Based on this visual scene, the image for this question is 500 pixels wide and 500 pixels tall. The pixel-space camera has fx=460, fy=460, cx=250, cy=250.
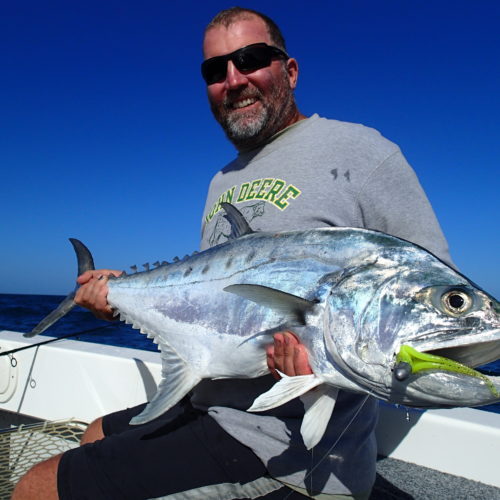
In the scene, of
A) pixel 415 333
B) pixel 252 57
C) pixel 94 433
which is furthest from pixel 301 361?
pixel 252 57

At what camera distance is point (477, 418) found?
251cm

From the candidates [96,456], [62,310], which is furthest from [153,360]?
[96,456]

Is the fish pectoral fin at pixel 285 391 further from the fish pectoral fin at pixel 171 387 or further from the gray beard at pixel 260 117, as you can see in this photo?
the gray beard at pixel 260 117

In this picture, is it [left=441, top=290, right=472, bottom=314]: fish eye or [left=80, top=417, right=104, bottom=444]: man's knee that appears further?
[left=80, top=417, right=104, bottom=444]: man's knee

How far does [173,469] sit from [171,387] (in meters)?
0.31

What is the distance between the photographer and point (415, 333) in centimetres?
129

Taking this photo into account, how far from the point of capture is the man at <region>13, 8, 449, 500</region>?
5.67 ft

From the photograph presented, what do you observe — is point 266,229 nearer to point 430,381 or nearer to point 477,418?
point 430,381

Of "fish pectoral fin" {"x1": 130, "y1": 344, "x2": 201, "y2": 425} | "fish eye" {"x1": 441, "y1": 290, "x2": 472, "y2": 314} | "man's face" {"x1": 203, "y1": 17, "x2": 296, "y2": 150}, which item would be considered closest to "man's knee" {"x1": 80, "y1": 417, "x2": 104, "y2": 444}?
"fish pectoral fin" {"x1": 130, "y1": 344, "x2": 201, "y2": 425}

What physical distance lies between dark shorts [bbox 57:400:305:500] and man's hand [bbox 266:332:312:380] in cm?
45

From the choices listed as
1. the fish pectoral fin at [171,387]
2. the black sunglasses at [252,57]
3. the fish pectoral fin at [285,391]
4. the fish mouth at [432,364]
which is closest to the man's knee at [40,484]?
the fish pectoral fin at [171,387]

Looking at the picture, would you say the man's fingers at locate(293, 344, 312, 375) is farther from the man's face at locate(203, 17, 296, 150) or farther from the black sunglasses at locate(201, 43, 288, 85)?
the black sunglasses at locate(201, 43, 288, 85)

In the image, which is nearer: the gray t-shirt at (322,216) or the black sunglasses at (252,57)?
the gray t-shirt at (322,216)

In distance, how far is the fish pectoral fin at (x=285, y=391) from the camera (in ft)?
4.58
